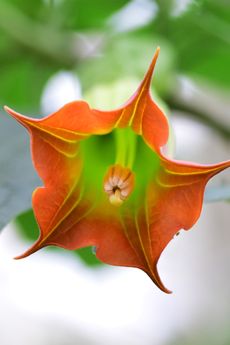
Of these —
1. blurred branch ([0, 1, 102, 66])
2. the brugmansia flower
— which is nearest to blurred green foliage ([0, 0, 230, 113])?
blurred branch ([0, 1, 102, 66])

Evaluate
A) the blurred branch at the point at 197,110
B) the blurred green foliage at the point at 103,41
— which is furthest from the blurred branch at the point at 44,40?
the blurred branch at the point at 197,110

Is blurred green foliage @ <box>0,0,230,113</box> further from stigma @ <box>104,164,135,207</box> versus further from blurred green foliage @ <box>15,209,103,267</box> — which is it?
stigma @ <box>104,164,135,207</box>

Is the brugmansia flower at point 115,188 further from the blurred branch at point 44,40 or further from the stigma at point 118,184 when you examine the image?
the blurred branch at point 44,40

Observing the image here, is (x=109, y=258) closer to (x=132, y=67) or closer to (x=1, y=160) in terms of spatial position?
(x=1, y=160)

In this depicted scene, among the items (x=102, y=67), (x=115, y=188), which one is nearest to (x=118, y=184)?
(x=115, y=188)

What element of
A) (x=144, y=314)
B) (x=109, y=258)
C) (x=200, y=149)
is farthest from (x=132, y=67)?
(x=144, y=314)

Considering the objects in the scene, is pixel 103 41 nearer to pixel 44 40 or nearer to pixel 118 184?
pixel 44 40
